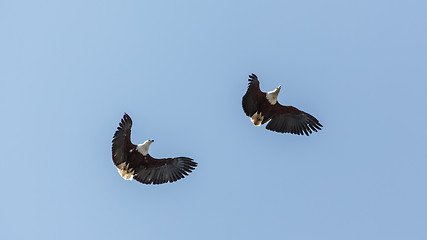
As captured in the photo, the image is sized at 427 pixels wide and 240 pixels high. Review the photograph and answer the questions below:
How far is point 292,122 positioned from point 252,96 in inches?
85.8

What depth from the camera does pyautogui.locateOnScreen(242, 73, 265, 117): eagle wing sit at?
2162 cm

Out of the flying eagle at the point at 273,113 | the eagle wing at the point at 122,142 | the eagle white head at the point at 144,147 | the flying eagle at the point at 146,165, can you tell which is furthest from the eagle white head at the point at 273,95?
the eagle wing at the point at 122,142

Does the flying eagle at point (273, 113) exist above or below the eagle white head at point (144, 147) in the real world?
above

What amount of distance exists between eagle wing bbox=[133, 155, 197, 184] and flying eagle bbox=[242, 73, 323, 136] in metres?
3.04

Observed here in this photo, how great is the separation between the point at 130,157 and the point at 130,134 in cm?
100

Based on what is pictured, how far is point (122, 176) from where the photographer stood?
2142cm

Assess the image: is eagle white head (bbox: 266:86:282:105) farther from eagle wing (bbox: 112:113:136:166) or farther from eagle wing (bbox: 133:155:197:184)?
eagle wing (bbox: 112:113:136:166)

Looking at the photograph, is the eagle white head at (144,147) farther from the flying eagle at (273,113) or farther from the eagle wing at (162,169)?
the flying eagle at (273,113)

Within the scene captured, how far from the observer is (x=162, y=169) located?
2159 cm

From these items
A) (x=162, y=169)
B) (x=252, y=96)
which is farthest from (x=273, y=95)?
(x=162, y=169)

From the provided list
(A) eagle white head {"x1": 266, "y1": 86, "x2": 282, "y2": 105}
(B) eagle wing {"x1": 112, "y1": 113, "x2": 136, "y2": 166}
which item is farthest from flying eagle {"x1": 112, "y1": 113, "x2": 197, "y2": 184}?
(A) eagle white head {"x1": 266, "y1": 86, "x2": 282, "y2": 105}

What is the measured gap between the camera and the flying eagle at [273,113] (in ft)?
72.3

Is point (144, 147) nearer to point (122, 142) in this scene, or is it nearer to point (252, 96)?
point (122, 142)

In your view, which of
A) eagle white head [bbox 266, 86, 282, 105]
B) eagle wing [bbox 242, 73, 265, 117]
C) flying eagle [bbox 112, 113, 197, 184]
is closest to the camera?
flying eagle [bbox 112, 113, 197, 184]
